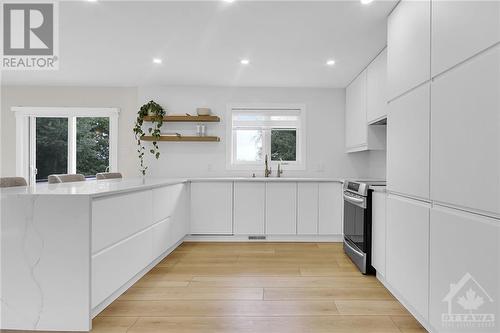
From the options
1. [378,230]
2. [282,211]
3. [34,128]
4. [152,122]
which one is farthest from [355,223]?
[34,128]

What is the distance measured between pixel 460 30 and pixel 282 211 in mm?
3032

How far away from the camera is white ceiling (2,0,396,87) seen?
8.09 feet

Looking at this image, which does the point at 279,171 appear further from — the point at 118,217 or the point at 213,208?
the point at 118,217

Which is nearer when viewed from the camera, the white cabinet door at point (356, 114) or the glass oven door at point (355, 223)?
the glass oven door at point (355, 223)

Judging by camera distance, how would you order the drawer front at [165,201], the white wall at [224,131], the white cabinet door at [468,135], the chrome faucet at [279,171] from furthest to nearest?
the white wall at [224,131] < the chrome faucet at [279,171] < the drawer front at [165,201] < the white cabinet door at [468,135]

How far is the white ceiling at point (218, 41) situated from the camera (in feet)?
8.09

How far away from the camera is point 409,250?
213cm

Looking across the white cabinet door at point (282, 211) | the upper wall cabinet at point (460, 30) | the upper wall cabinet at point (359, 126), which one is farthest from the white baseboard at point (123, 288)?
the upper wall cabinet at point (359, 126)

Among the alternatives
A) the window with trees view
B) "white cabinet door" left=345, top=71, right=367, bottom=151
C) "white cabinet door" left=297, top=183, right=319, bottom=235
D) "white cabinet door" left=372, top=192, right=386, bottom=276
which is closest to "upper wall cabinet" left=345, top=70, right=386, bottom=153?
"white cabinet door" left=345, top=71, right=367, bottom=151

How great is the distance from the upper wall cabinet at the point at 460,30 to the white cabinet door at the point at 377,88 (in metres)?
1.30

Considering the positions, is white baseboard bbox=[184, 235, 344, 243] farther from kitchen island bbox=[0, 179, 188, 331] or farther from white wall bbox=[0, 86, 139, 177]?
kitchen island bbox=[0, 179, 188, 331]

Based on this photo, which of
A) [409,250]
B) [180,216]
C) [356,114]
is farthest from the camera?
[356,114]

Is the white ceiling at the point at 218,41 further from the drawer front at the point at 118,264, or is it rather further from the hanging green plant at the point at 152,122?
the drawer front at the point at 118,264

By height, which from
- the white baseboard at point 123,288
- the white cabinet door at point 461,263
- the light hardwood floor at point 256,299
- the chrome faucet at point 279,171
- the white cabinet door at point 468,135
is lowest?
the light hardwood floor at point 256,299
